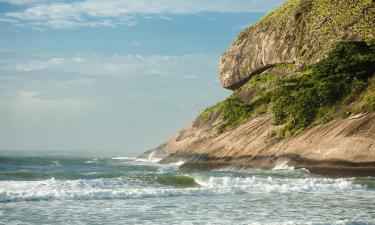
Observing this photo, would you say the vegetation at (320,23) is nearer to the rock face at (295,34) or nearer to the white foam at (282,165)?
the rock face at (295,34)

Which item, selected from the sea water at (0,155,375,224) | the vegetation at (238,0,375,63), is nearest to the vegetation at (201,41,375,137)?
the vegetation at (238,0,375,63)

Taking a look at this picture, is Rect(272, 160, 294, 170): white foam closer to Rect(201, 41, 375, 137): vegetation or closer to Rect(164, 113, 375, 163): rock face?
Rect(164, 113, 375, 163): rock face

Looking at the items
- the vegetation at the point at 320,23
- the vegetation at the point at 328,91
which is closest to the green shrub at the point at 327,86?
the vegetation at the point at 328,91

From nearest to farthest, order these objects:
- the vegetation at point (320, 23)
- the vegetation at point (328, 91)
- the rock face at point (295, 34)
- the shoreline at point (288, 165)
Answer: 1. the shoreline at point (288, 165)
2. the vegetation at point (328, 91)
3. the vegetation at point (320, 23)
4. the rock face at point (295, 34)

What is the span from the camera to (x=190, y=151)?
62062mm

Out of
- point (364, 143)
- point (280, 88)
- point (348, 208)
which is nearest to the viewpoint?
point (348, 208)

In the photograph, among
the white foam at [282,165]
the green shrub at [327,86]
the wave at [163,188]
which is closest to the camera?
the wave at [163,188]

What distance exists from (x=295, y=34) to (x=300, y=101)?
17.4 metres

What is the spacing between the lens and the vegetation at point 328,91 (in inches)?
1750

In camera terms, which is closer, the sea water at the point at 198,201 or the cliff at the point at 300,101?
the sea water at the point at 198,201

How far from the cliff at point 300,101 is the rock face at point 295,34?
4.4 inches

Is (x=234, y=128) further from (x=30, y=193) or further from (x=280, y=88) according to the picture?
(x=30, y=193)

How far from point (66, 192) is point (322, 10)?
40.0 meters

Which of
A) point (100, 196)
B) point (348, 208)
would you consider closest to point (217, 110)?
point (100, 196)
